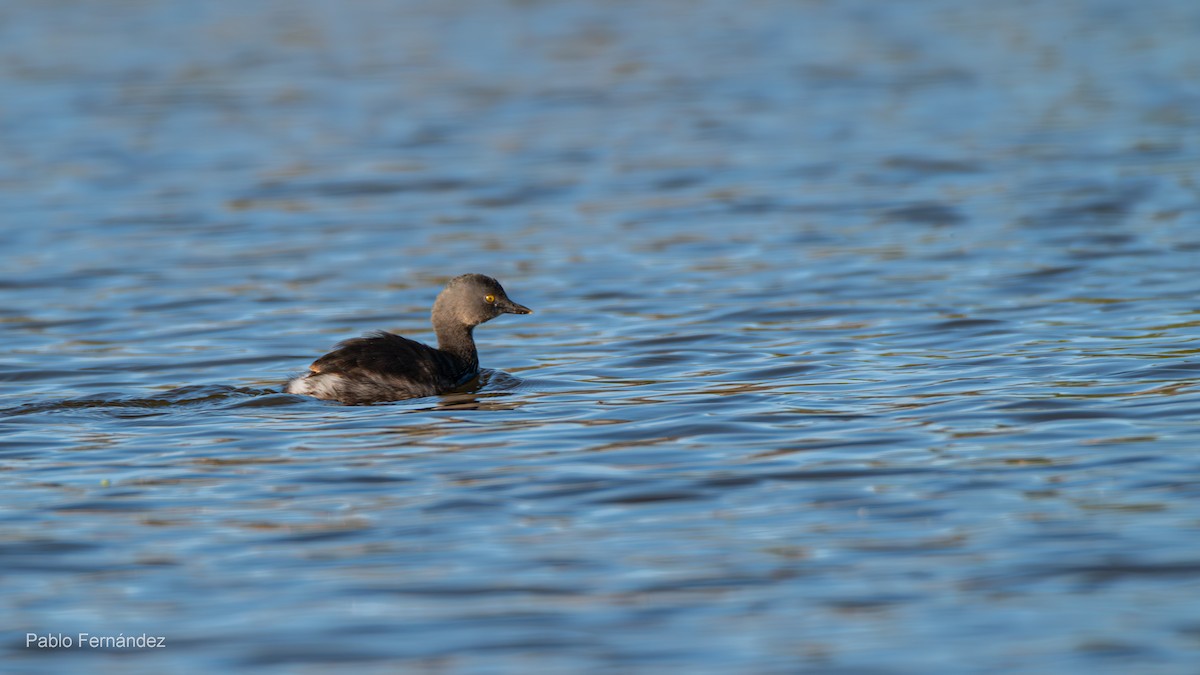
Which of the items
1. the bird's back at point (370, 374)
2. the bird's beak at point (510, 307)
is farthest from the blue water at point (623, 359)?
the bird's beak at point (510, 307)

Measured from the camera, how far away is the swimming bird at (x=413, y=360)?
35.6ft

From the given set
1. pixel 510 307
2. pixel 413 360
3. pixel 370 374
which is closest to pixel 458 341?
pixel 510 307

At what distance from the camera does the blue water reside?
6879 mm

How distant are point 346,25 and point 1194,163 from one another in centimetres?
1820

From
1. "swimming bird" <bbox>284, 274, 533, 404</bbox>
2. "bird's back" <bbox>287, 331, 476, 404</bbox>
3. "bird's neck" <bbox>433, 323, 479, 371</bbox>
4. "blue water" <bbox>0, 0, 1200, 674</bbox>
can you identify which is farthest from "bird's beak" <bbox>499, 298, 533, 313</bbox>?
"bird's back" <bbox>287, 331, 476, 404</bbox>

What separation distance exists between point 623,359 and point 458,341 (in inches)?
45.8

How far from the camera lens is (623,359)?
12.2 metres

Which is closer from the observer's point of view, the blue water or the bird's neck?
the blue water

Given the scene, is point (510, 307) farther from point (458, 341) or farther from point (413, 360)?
point (413, 360)

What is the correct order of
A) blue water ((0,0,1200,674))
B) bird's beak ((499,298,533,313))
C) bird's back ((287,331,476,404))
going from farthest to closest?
bird's beak ((499,298,533,313)) < bird's back ((287,331,476,404)) < blue water ((0,0,1200,674))

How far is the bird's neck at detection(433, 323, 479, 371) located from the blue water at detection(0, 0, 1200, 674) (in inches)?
18.5

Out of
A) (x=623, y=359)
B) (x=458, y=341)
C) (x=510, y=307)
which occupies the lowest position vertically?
(x=623, y=359)

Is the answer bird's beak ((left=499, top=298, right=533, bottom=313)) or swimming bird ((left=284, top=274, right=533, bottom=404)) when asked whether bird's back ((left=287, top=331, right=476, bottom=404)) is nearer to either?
swimming bird ((left=284, top=274, right=533, bottom=404))

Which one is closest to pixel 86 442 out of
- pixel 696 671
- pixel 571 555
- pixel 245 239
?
pixel 571 555
